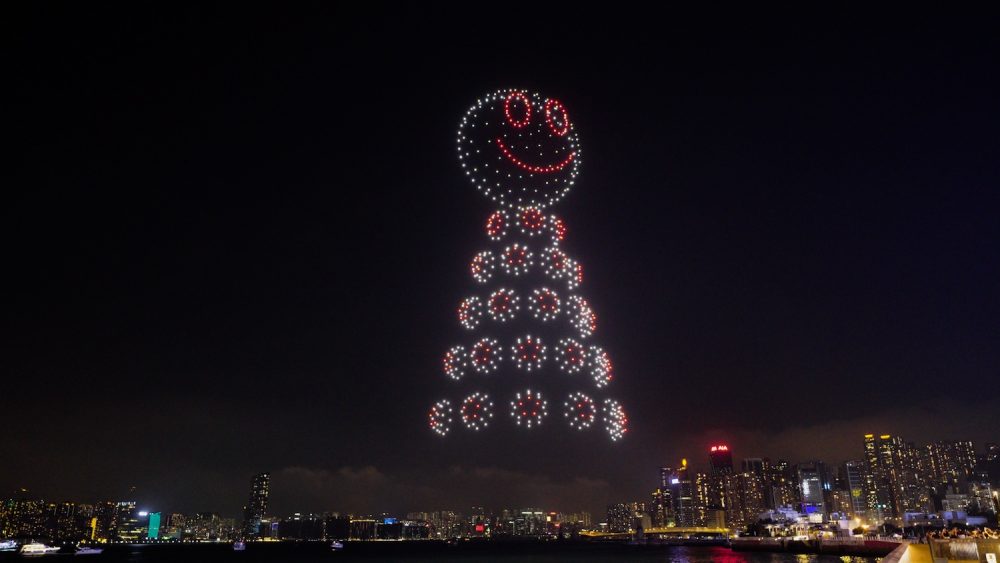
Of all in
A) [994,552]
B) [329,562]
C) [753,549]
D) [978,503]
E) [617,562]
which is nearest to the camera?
[994,552]

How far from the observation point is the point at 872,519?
613 ft

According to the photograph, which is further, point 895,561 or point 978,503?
point 978,503

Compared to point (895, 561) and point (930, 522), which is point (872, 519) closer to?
point (930, 522)

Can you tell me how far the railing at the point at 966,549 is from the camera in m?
21.2

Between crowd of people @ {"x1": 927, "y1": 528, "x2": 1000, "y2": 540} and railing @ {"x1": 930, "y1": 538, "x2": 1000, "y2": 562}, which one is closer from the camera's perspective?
railing @ {"x1": 930, "y1": 538, "x2": 1000, "y2": 562}

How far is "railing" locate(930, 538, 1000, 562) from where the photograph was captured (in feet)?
69.5

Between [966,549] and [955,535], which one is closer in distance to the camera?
[966,549]

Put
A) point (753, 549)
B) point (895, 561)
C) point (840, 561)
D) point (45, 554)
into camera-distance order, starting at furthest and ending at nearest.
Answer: point (45, 554), point (753, 549), point (840, 561), point (895, 561)

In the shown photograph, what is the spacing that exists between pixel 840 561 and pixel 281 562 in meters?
83.2

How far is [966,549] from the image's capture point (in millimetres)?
22484

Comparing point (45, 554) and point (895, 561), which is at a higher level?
point (895, 561)

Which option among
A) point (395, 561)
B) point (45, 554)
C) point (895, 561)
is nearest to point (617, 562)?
point (395, 561)

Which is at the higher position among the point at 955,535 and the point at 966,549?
the point at 966,549

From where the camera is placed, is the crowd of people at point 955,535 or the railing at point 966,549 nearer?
the railing at point 966,549
